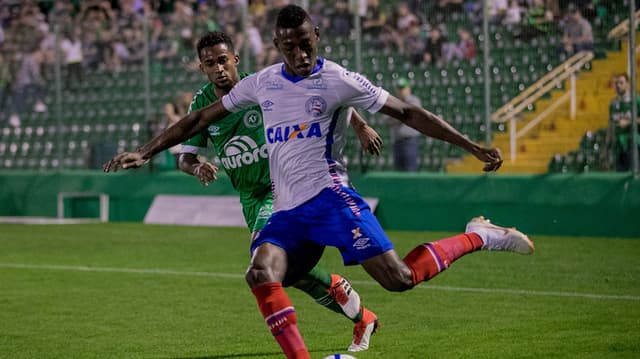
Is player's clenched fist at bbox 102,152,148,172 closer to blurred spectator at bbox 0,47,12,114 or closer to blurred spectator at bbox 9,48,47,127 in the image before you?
blurred spectator at bbox 9,48,47,127

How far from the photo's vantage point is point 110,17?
24.5m

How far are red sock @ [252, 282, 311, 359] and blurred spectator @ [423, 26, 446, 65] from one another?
13125 mm

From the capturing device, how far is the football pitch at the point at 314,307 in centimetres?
873

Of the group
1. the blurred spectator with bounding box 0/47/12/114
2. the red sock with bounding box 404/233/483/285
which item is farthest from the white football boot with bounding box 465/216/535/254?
the blurred spectator with bounding box 0/47/12/114

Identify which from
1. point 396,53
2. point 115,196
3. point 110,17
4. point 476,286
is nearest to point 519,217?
point 396,53

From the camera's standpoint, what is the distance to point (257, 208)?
9070 millimetres

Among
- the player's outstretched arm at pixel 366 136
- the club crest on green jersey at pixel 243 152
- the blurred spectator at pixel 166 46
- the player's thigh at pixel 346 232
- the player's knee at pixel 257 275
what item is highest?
the blurred spectator at pixel 166 46

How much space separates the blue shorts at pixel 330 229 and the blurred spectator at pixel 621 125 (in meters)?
10.9

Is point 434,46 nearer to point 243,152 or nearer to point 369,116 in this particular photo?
point 369,116

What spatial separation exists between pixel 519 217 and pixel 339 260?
4.22 m

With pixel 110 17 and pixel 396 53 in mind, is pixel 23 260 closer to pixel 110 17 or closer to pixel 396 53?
pixel 396 53

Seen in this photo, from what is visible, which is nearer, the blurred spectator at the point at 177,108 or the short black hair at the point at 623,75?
the short black hair at the point at 623,75

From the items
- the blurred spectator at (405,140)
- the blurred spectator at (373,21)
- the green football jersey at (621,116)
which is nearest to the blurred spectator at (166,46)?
the blurred spectator at (373,21)

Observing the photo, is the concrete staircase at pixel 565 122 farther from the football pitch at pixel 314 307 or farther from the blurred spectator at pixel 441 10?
the blurred spectator at pixel 441 10
